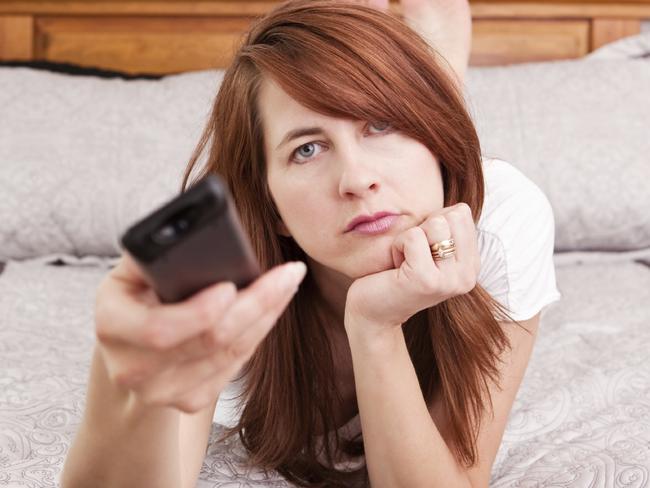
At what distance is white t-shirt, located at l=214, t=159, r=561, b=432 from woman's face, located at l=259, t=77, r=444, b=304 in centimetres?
21

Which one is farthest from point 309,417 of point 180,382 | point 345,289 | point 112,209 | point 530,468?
point 112,209

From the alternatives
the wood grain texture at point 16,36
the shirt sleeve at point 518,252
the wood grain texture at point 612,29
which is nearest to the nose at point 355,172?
the shirt sleeve at point 518,252

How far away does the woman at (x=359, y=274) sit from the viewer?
85 cm

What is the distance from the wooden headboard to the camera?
263cm

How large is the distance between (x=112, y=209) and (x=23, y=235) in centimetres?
23

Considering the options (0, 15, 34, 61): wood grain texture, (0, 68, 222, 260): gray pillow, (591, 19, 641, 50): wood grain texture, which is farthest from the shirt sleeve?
(0, 15, 34, 61): wood grain texture

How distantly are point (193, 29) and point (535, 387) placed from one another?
5.98ft

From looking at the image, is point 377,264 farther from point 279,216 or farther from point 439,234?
point 279,216

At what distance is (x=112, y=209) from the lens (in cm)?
193

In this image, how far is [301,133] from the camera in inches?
37.3

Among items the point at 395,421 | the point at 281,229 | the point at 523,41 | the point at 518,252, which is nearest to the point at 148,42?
the point at 523,41

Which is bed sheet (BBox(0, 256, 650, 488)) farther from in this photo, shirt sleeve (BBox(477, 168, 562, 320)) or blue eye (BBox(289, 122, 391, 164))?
blue eye (BBox(289, 122, 391, 164))

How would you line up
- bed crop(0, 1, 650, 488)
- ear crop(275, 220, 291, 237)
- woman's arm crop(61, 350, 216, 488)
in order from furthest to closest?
bed crop(0, 1, 650, 488) → ear crop(275, 220, 291, 237) → woman's arm crop(61, 350, 216, 488)

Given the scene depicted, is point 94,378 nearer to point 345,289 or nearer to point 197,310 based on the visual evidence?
point 197,310
